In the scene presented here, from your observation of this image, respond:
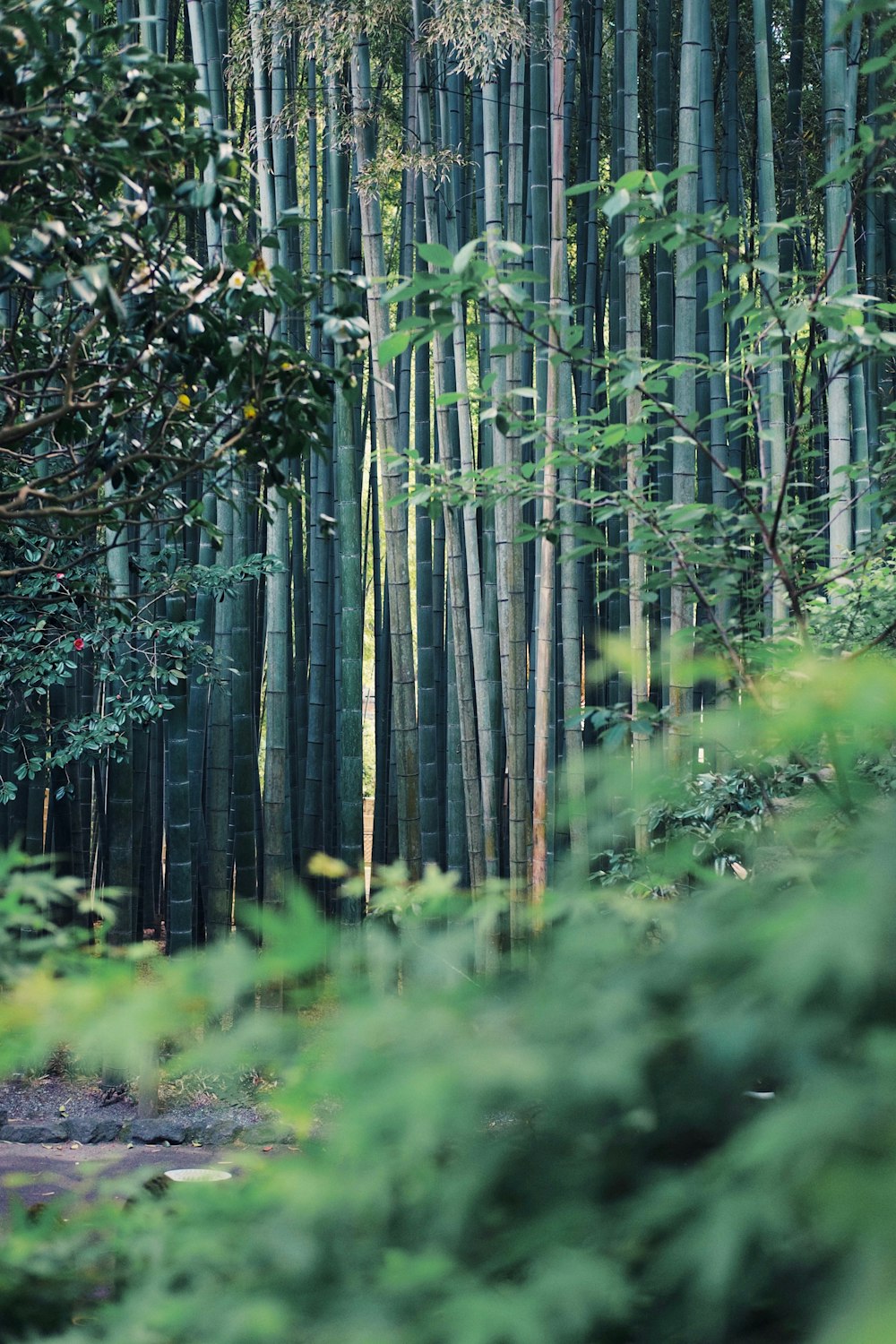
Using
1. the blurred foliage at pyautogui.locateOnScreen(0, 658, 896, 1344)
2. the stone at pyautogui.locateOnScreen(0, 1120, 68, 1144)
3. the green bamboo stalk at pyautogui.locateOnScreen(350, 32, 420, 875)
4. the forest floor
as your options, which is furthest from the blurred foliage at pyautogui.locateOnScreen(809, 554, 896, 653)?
the stone at pyautogui.locateOnScreen(0, 1120, 68, 1144)

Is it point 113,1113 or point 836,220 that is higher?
point 836,220

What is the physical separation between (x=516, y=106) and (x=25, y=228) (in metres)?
2.72

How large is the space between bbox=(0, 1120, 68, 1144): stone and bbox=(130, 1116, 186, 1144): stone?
9.6 inches

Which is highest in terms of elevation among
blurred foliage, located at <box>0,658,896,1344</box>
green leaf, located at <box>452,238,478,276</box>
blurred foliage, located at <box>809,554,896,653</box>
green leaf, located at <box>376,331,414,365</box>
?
green leaf, located at <box>452,238,478,276</box>

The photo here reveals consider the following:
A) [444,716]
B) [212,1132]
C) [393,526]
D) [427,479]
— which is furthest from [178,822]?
[427,479]

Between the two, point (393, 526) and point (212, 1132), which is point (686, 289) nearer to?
point (393, 526)

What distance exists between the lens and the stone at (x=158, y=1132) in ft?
11.7

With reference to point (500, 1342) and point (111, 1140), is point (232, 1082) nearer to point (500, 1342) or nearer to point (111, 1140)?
point (111, 1140)

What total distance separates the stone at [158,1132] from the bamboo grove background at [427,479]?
0.63 m

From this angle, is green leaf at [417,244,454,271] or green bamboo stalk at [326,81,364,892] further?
green bamboo stalk at [326,81,364,892]

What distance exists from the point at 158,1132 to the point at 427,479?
2.30 meters

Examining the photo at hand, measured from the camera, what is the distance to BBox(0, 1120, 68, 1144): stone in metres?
3.62

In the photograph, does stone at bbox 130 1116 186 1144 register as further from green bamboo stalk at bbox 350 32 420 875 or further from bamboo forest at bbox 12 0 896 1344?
green bamboo stalk at bbox 350 32 420 875

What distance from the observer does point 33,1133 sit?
3623 mm
